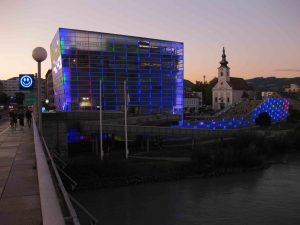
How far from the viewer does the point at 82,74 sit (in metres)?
70.4

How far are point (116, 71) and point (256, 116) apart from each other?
3684 centimetres

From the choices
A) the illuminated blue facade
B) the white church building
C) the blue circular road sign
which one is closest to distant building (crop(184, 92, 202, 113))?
the white church building

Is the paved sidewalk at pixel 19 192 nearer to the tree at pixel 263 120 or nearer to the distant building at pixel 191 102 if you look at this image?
the tree at pixel 263 120

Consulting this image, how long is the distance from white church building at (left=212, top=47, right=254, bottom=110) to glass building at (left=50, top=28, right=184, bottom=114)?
46500mm

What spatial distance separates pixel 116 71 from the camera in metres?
75.6

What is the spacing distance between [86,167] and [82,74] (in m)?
38.5

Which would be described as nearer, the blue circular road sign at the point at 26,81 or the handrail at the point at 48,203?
the handrail at the point at 48,203

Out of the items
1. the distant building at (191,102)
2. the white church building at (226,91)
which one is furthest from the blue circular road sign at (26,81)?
the distant building at (191,102)

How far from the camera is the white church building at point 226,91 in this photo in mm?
125438

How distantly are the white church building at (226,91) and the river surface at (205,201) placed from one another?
293 ft

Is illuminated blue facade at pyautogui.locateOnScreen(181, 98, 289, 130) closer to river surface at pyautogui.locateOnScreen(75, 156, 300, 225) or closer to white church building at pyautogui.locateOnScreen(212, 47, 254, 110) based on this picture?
white church building at pyautogui.locateOnScreen(212, 47, 254, 110)

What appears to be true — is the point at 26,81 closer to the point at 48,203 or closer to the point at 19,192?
the point at 19,192

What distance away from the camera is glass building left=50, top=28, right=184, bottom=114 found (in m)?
69.2

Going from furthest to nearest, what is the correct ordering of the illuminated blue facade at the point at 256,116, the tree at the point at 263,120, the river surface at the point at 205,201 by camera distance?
the tree at the point at 263,120 → the illuminated blue facade at the point at 256,116 → the river surface at the point at 205,201
